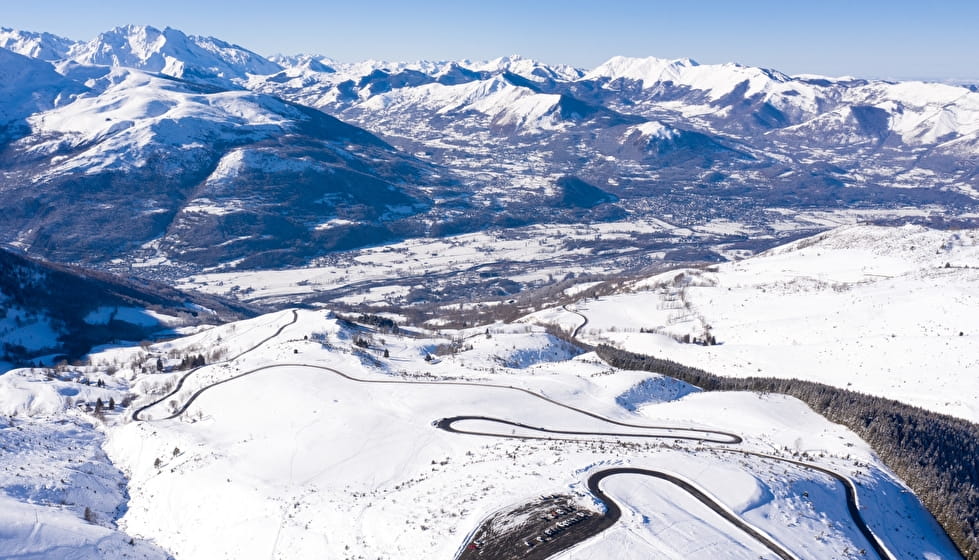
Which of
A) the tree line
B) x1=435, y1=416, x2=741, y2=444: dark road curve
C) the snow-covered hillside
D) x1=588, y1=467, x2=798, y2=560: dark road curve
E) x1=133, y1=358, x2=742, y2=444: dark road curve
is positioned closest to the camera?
x1=588, y1=467, x2=798, y2=560: dark road curve

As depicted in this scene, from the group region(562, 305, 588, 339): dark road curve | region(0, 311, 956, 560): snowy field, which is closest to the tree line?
region(0, 311, 956, 560): snowy field

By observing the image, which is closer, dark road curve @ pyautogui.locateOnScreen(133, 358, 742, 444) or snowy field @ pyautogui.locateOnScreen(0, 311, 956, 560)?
snowy field @ pyautogui.locateOnScreen(0, 311, 956, 560)

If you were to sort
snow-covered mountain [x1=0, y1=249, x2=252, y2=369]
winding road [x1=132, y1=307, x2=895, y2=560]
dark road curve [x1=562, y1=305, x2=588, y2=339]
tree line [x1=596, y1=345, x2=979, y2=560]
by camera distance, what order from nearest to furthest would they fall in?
winding road [x1=132, y1=307, x2=895, y2=560] → tree line [x1=596, y1=345, x2=979, y2=560] → snow-covered mountain [x1=0, y1=249, x2=252, y2=369] → dark road curve [x1=562, y1=305, x2=588, y2=339]

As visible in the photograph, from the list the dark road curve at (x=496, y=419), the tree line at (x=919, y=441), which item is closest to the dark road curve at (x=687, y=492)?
the dark road curve at (x=496, y=419)

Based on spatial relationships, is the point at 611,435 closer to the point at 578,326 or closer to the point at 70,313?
the point at 578,326

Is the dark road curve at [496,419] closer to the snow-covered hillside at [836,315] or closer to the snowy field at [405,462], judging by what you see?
the snowy field at [405,462]

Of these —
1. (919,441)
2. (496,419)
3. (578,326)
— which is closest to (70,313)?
(578,326)

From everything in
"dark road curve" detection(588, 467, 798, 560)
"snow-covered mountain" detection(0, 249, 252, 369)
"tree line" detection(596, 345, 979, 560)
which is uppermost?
"dark road curve" detection(588, 467, 798, 560)

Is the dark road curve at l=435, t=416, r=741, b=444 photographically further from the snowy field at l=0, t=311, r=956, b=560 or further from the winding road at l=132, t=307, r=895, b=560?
the snowy field at l=0, t=311, r=956, b=560
